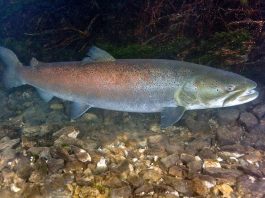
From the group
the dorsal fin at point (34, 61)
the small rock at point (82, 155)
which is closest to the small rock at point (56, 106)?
the dorsal fin at point (34, 61)

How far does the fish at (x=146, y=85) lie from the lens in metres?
4.47

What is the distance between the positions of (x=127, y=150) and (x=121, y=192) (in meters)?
0.99

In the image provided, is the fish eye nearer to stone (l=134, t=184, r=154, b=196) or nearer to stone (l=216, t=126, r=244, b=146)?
stone (l=216, t=126, r=244, b=146)

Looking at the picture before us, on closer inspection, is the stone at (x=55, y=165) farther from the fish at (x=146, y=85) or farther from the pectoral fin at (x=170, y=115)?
the pectoral fin at (x=170, y=115)

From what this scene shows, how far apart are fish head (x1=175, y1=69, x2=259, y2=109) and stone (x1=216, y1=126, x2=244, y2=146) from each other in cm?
49

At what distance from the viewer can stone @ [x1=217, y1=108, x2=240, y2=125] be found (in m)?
5.18

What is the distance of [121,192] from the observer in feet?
11.5

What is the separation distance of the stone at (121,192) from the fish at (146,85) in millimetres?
1343

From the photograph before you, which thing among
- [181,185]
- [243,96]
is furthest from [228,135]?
[181,185]

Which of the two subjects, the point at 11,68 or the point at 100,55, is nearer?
the point at 100,55

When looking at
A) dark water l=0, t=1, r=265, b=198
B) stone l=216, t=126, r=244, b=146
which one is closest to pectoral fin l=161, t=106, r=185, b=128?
Answer: dark water l=0, t=1, r=265, b=198

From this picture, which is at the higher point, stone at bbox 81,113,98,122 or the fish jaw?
the fish jaw

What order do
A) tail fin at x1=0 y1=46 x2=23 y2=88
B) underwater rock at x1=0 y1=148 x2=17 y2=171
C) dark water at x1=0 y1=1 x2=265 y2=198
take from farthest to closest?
tail fin at x1=0 y1=46 x2=23 y2=88 < underwater rock at x1=0 y1=148 x2=17 y2=171 < dark water at x1=0 y1=1 x2=265 y2=198

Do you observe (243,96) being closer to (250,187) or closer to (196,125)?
(196,125)
